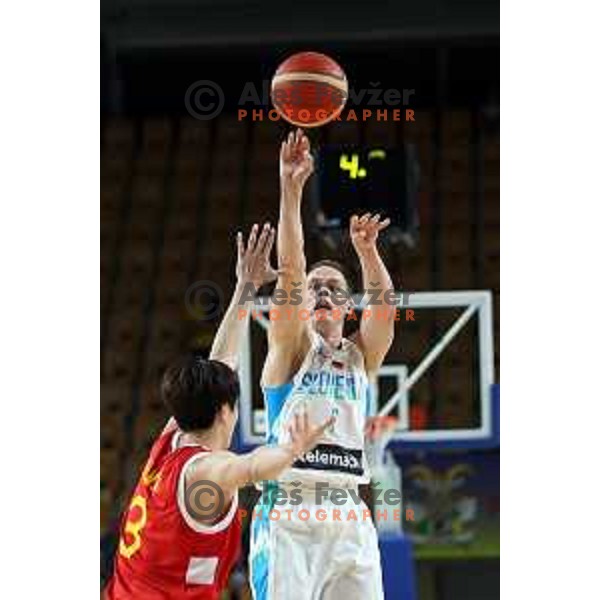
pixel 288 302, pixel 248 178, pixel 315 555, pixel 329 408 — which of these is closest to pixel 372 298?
pixel 288 302

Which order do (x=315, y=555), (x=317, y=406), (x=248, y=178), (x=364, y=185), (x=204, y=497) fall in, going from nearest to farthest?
1. (x=204, y=497)
2. (x=315, y=555)
3. (x=317, y=406)
4. (x=364, y=185)
5. (x=248, y=178)

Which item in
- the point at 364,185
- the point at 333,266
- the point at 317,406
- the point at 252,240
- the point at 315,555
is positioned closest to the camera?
the point at 315,555

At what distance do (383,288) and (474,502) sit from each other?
2.59 m

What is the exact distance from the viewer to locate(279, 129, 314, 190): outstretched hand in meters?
4.86

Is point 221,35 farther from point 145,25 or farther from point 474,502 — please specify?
point 474,502

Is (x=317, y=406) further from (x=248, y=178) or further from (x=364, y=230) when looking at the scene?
(x=248, y=178)

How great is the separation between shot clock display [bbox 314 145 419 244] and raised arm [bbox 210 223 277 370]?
210 millimetres

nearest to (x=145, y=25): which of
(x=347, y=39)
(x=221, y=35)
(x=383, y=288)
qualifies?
(x=221, y=35)

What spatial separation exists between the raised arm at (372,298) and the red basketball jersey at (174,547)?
0.67m

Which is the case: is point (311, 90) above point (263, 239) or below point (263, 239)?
above

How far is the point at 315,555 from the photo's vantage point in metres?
4.56

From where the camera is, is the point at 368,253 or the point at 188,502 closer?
the point at 188,502

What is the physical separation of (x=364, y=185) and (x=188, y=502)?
50.7 inches

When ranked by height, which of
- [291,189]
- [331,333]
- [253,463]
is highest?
[291,189]
